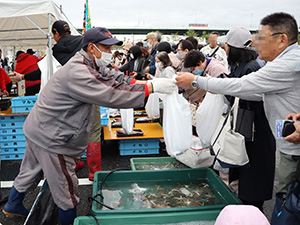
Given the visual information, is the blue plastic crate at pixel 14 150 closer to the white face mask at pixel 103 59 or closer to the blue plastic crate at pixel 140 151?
the blue plastic crate at pixel 140 151

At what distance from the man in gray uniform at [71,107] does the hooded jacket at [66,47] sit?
135cm

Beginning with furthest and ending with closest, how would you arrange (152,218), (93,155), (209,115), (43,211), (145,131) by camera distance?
(145,131), (93,155), (209,115), (43,211), (152,218)

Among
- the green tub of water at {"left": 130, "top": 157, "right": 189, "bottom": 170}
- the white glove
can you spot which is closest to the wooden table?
the green tub of water at {"left": 130, "top": 157, "right": 189, "bottom": 170}

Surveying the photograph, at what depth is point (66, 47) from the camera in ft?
12.0

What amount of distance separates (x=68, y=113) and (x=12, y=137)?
278 cm

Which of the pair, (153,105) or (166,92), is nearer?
(166,92)

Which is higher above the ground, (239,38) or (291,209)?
(239,38)

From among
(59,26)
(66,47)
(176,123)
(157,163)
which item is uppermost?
(59,26)

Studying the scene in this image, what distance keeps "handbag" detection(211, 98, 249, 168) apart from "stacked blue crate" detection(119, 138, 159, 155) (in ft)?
7.39

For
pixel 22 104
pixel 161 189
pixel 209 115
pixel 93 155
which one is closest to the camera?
pixel 209 115

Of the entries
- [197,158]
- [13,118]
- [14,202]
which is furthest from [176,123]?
[13,118]

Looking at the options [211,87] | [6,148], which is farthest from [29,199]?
[211,87]

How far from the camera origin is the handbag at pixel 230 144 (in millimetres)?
2092

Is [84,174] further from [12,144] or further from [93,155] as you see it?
[12,144]
